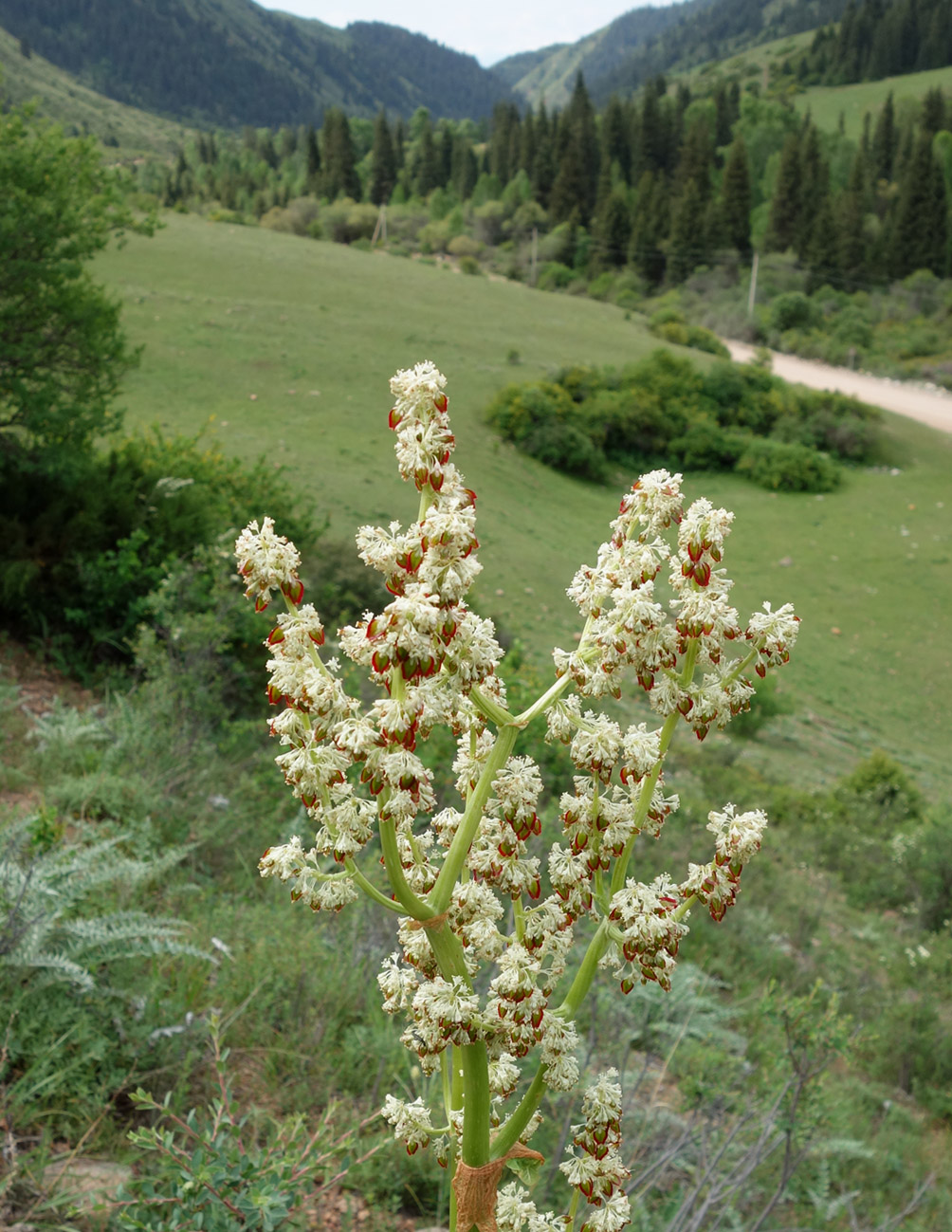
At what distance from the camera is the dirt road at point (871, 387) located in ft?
107

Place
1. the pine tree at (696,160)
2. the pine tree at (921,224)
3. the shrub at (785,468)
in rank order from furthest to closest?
the pine tree at (696,160) → the pine tree at (921,224) → the shrub at (785,468)

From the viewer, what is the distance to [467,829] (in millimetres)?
852

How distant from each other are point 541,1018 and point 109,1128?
2237 mm

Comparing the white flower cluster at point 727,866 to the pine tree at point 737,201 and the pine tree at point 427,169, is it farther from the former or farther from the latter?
the pine tree at point 427,169

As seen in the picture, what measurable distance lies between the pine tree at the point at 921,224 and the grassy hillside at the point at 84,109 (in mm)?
95206

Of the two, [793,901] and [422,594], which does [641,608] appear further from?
[793,901]

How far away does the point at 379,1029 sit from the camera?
3.15 meters

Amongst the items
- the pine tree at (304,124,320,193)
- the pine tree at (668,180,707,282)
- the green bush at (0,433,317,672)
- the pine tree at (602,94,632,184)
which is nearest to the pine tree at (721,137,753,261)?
the pine tree at (668,180,707,282)

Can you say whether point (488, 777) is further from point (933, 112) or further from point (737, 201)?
point (933, 112)

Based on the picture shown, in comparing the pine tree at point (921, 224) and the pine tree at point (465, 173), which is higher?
the pine tree at point (465, 173)

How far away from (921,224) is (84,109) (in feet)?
418

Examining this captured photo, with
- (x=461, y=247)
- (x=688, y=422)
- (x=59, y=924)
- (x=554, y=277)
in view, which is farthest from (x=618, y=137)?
(x=59, y=924)

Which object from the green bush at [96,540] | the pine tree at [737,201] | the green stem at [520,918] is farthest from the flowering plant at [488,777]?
the pine tree at [737,201]

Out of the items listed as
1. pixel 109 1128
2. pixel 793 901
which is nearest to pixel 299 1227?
pixel 109 1128
